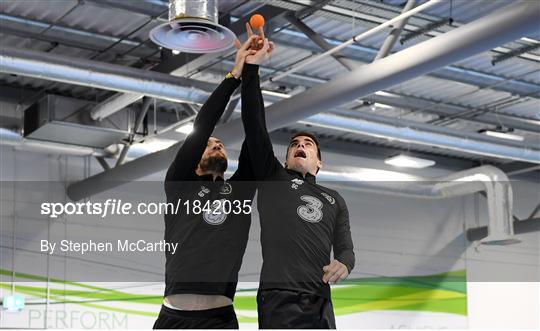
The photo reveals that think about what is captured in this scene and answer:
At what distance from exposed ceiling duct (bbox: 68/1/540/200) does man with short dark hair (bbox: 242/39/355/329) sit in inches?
102

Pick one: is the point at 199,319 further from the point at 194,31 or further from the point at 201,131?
the point at 194,31

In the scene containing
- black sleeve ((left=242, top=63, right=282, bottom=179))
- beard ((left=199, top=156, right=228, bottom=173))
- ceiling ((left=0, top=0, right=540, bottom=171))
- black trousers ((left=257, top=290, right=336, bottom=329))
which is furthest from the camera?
ceiling ((left=0, top=0, right=540, bottom=171))

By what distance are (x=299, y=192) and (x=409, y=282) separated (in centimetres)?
971

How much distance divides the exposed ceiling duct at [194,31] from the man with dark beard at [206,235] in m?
1.22

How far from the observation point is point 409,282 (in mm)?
12891

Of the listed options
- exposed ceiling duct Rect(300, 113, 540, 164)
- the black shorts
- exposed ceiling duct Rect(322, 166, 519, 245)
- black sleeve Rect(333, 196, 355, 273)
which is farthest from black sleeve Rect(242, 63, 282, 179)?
exposed ceiling duct Rect(322, 166, 519, 245)

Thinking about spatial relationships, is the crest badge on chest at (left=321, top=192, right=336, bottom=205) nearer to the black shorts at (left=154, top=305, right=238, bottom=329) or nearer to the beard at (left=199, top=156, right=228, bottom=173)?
the beard at (left=199, top=156, right=228, bottom=173)

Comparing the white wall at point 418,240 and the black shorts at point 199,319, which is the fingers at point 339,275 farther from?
the white wall at point 418,240

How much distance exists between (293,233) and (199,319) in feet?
1.87

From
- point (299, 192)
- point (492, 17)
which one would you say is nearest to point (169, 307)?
point (299, 192)

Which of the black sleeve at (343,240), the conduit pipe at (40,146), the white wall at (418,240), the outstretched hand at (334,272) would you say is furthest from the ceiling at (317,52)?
the outstretched hand at (334,272)

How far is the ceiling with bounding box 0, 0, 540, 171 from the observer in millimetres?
7926

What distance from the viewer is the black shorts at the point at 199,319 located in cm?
359

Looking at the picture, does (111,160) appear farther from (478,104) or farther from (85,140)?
(478,104)
